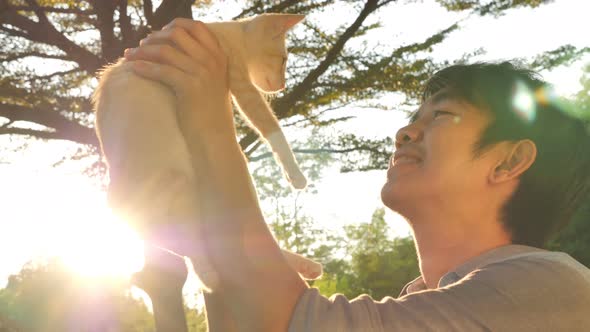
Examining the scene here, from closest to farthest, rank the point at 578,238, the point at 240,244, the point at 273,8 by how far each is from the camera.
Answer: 1. the point at 240,244
2. the point at 273,8
3. the point at 578,238

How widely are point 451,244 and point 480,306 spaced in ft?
1.40

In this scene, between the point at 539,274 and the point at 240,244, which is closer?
the point at 240,244

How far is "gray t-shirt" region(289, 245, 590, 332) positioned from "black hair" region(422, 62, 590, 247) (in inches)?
13.2

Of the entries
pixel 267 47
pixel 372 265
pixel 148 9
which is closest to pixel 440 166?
pixel 267 47

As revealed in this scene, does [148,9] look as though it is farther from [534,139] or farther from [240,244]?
[240,244]

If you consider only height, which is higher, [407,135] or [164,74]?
[164,74]

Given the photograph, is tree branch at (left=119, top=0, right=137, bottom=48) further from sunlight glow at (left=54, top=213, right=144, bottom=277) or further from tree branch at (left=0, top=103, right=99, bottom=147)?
sunlight glow at (left=54, top=213, right=144, bottom=277)

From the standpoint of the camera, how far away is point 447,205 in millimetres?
1409

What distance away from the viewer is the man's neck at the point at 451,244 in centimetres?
142

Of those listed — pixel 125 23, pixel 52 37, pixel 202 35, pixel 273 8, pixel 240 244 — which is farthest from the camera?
pixel 273 8

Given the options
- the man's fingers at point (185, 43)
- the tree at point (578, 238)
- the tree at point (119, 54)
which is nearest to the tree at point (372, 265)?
the tree at point (578, 238)

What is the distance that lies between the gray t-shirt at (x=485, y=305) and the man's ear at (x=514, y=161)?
0.32m

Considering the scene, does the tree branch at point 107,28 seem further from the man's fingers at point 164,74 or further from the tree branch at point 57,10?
the man's fingers at point 164,74

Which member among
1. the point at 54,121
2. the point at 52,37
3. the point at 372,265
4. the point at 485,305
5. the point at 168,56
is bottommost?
the point at 372,265
